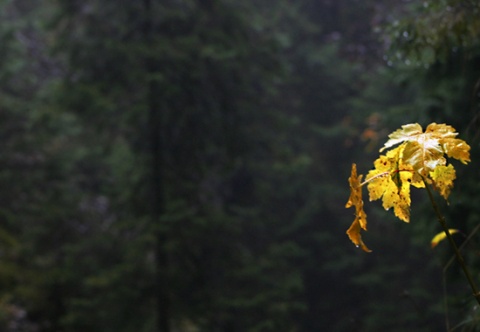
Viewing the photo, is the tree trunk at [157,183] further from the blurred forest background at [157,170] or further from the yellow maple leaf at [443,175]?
the yellow maple leaf at [443,175]

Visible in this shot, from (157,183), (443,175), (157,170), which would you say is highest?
(157,170)

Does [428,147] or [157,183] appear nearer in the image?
[428,147]

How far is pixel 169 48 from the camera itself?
7.06 metres

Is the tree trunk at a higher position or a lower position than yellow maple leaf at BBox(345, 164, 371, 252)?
higher

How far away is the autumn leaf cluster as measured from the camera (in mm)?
1387

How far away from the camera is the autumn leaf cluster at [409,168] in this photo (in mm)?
1387

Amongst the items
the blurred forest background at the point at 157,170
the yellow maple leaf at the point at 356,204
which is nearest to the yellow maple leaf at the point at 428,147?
the yellow maple leaf at the point at 356,204

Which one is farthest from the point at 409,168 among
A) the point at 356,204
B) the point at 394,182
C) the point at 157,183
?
the point at 157,183

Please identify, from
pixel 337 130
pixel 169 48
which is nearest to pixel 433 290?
pixel 337 130

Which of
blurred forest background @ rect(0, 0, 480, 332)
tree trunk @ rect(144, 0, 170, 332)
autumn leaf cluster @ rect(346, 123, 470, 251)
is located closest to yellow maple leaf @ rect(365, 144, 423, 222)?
autumn leaf cluster @ rect(346, 123, 470, 251)

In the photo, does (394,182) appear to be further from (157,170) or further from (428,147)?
(157,170)

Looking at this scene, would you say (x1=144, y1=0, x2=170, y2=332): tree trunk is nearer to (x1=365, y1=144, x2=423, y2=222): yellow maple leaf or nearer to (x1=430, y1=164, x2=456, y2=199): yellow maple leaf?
(x1=365, y1=144, x2=423, y2=222): yellow maple leaf

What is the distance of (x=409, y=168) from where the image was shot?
146 cm

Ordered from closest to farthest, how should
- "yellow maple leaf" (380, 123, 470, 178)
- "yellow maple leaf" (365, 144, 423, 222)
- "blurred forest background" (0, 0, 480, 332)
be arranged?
"yellow maple leaf" (380, 123, 470, 178) → "yellow maple leaf" (365, 144, 423, 222) → "blurred forest background" (0, 0, 480, 332)
